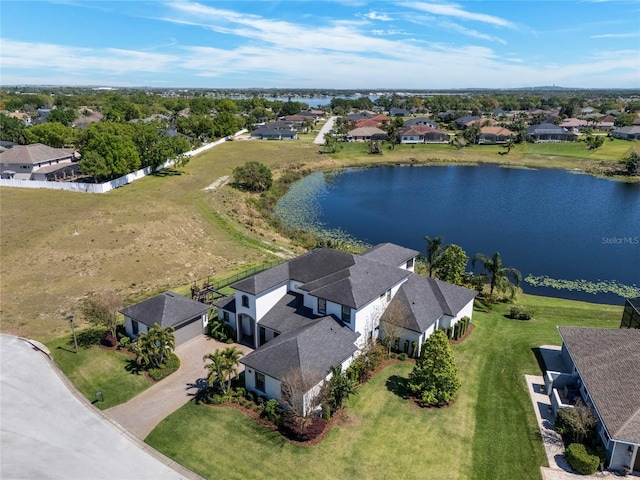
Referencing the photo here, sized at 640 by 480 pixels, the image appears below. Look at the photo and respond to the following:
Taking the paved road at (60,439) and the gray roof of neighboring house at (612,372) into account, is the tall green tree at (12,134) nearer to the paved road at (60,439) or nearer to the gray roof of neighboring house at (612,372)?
the paved road at (60,439)

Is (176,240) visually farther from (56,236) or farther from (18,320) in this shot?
(18,320)

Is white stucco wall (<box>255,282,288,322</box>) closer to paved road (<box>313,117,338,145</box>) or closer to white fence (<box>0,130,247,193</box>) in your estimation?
white fence (<box>0,130,247,193</box>)

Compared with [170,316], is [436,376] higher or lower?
lower

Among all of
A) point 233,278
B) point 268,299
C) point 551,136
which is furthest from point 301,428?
point 551,136

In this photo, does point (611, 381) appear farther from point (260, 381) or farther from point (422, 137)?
point (422, 137)

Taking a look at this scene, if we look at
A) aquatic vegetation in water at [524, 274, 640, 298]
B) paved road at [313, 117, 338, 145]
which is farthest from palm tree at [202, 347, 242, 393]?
paved road at [313, 117, 338, 145]

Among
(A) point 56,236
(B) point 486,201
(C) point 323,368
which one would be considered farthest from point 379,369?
(B) point 486,201

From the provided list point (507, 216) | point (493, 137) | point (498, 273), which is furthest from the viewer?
point (493, 137)
